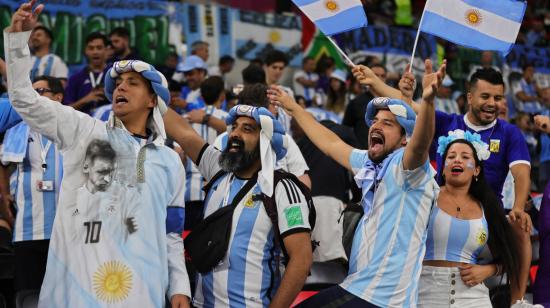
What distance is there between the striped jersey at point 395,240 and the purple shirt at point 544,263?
6.01 ft

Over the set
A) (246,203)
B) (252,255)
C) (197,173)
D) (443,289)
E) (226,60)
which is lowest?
(443,289)

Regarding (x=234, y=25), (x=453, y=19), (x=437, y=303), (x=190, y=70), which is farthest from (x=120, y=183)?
(x=234, y=25)

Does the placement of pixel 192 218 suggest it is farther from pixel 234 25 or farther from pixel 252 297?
pixel 234 25

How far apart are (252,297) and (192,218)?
3108 mm

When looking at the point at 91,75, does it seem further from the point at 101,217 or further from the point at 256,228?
the point at 101,217

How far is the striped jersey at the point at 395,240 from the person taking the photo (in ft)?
18.4

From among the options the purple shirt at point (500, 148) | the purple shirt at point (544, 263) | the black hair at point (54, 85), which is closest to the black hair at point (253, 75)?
the purple shirt at point (500, 148)

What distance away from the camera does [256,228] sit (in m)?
5.57

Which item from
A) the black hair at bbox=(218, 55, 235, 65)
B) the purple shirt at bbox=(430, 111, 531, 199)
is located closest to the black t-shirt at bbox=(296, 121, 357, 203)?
the purple shirt at bbox=(430, 111, 531, 199)

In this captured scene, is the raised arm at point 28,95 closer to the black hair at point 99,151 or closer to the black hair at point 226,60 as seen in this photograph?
the black hair at point 99,151

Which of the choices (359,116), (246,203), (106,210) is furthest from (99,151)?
(359,116)

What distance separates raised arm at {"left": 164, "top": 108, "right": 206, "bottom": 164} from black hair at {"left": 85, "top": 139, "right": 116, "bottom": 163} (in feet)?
3.99

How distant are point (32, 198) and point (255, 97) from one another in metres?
1.73

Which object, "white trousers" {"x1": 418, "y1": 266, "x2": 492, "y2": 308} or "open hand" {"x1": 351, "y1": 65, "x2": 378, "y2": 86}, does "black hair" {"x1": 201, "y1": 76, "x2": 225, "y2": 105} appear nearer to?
"open hand" {"x1": 351, "y1": 65, "x2": 378, "y2": 86}
